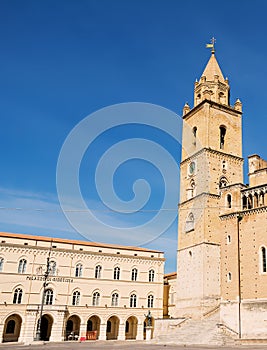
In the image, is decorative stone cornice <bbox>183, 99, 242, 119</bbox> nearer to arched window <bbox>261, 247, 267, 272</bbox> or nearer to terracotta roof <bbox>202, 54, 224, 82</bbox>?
terracotta roof <bbox>202, 54, 224, 82</bbox>

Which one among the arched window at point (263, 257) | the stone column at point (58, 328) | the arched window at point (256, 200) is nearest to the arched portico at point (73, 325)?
the stone column at point (58, 328)

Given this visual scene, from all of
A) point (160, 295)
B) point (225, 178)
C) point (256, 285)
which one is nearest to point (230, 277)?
point (256, 285)

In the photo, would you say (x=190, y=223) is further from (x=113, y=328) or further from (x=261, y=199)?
(x=113, y=328)

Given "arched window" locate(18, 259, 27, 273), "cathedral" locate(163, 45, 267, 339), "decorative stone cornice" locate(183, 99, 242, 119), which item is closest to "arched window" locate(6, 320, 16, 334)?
"arched window" locate(18, 259, 27, 273)

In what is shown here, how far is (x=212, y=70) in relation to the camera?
2062 inches

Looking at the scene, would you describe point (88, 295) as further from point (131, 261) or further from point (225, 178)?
point (225, 178)

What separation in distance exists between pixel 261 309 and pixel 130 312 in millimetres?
24377

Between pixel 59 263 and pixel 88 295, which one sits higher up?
pixel 59 263

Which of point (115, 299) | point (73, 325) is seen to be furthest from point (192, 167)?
point (73, 325)

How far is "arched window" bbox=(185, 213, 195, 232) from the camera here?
148ft

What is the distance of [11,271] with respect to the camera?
157 ft

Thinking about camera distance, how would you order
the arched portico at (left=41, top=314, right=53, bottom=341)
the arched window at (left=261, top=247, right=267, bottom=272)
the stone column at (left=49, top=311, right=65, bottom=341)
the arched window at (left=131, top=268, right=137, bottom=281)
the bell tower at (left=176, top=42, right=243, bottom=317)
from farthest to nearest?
the arched window at (left=131, top=268, right=137, bottom=281) → the arched portico at (left=41, top=314, right=53, bottom=341) → the stone column at (left=49, top=311, right=65, bottom=341) → the bell tower at (left=176, top=42, right=243, bottom=317) → the arched window at (left=261, top=247, right=267, bottom=272)

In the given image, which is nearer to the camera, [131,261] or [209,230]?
[209,230]

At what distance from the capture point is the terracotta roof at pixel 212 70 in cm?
5180
